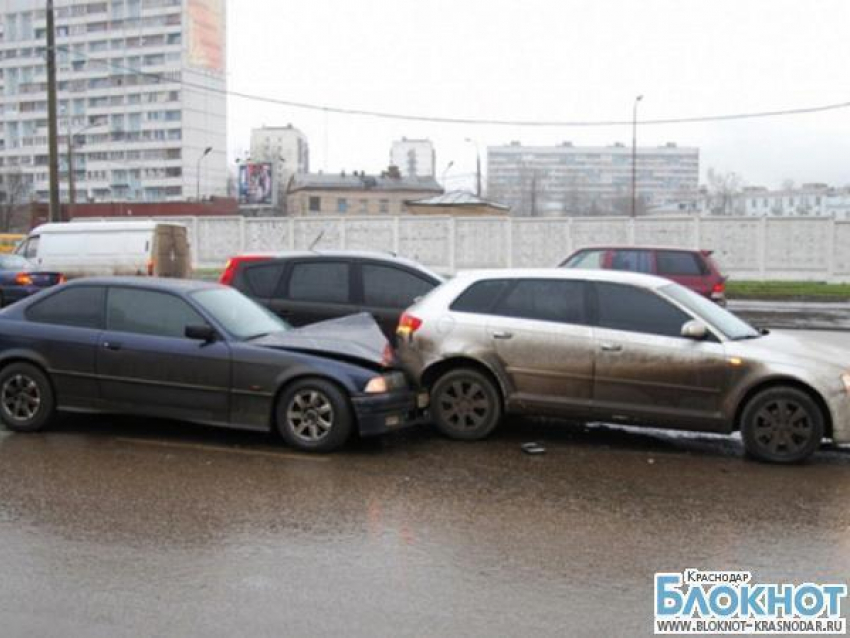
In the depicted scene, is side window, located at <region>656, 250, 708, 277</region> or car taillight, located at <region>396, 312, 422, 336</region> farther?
side window, located at <region>656, 250, 708, 277</region>

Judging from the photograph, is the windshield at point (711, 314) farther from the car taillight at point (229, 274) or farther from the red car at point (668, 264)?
the red car at point (668, 264)

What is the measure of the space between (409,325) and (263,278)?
2587 millimetres

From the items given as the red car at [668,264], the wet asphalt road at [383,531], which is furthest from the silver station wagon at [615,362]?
the red car at [668,264]

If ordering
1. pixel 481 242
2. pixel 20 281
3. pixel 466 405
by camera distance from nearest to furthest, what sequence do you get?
1. pixel 466 405
2. pixel 20 281
3. pixel 481 242

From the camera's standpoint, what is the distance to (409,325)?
848 cm

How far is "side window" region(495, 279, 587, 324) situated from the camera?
26.5ft

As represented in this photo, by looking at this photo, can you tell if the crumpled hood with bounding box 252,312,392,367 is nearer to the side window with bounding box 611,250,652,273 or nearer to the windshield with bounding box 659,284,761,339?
the windshield with bounding box 659,284,761,339

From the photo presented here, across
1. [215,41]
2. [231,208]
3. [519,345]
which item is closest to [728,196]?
[231,208]

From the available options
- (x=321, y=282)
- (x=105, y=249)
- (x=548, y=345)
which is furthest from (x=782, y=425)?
(x=105, y=249)

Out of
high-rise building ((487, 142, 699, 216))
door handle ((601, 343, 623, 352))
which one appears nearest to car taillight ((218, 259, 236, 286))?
door handle ((601, 343, 623, 352))

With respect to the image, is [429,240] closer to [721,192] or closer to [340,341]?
[340,341]

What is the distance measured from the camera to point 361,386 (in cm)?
739

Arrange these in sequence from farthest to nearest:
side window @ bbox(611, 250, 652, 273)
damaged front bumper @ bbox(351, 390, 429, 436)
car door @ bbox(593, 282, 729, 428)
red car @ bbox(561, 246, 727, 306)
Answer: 1. side window @ bbox(611, 250, 652, 273)
2. red car @ bbox(561, 246, 727, 306)
3. car door @ bbox(593, 282, 729, 428)
4. damaged front bumper @ bbox(351, 390, 429, 436)

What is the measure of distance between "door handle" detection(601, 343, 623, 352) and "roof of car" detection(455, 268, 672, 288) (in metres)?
0.64
